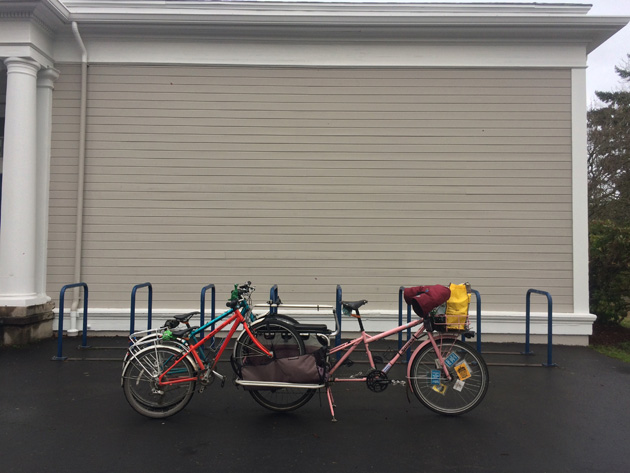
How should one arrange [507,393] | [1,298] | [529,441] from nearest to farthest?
[529,441], [507,393], [1,298]

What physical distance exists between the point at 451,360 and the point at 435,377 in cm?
21

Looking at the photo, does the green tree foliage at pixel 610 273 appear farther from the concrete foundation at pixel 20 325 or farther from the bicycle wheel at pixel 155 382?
the concrete foundation at pixel 20 325

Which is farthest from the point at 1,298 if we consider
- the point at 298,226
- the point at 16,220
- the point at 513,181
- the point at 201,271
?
the point at 513,181

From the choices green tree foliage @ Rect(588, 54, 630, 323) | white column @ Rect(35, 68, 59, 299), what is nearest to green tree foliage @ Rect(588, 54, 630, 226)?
green tree foliage @ Rect(588, 54, 630, 323)

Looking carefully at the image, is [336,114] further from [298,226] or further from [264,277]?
[264,277]

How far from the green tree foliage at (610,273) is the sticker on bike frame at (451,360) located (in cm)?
522

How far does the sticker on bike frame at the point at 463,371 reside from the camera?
14.6ft

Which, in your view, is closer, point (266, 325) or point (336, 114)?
point (266, 325)

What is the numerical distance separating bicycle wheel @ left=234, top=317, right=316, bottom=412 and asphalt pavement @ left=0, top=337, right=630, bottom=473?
0.64 feet

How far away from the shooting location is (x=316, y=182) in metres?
7.62

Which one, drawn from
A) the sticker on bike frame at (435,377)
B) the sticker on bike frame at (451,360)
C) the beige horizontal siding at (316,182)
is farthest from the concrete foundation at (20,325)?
the sticker on bike frame at (451,360)

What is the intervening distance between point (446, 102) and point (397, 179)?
1.38 m

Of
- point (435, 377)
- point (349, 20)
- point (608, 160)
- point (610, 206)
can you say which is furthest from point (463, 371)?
point (608, 160)

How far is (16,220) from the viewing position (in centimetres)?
700
